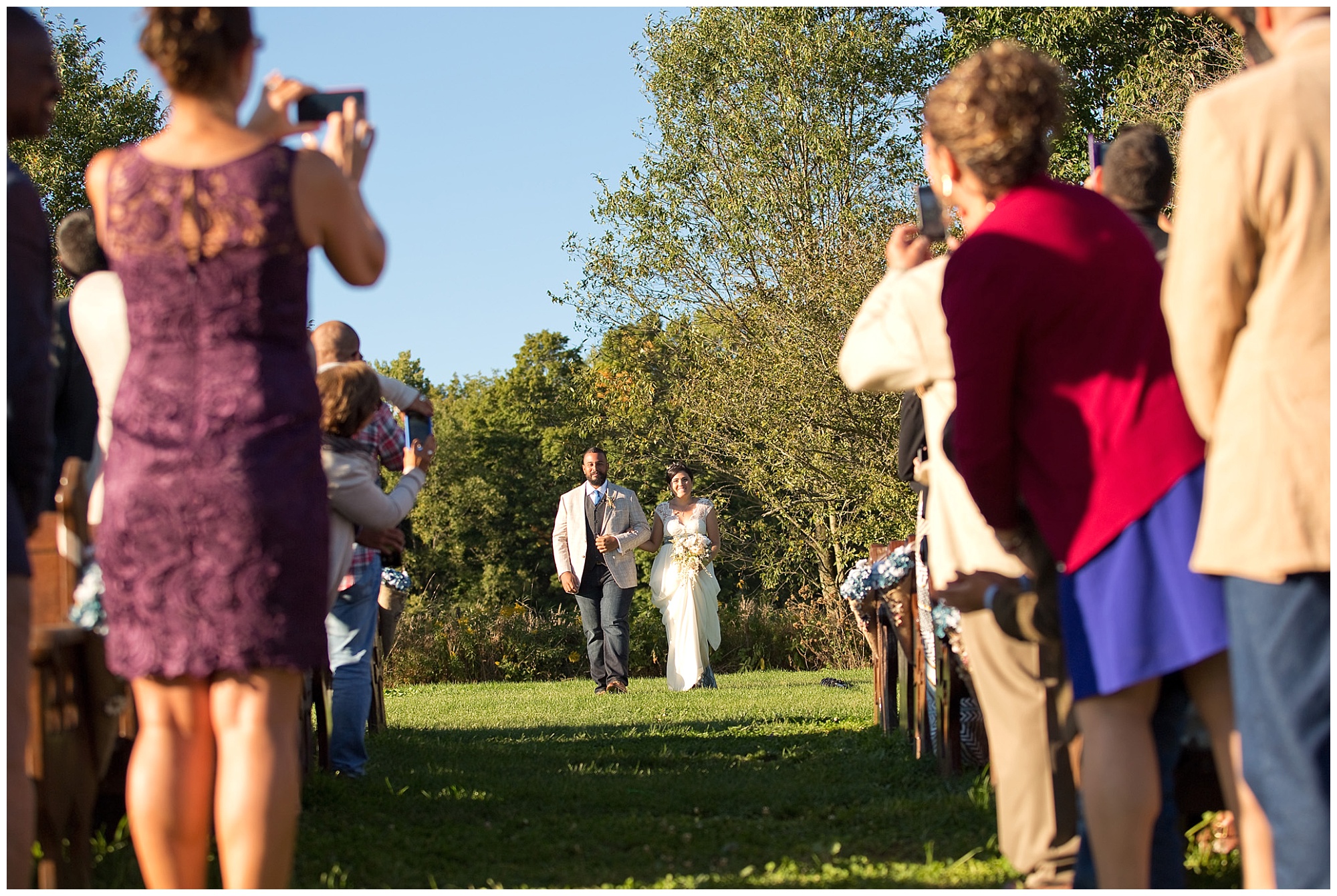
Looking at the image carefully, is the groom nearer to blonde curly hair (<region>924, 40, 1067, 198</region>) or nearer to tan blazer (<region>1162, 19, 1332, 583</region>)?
blonde curly hair (<region>924, 40, 1067, 198</region>)

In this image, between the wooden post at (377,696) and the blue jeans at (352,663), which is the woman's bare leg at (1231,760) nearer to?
the blue jeans at (352,663)

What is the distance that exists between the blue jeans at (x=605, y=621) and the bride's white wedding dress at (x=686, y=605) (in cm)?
54

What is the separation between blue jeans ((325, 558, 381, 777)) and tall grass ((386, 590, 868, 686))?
32.7ft

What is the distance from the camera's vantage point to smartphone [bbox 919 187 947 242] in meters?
3.74

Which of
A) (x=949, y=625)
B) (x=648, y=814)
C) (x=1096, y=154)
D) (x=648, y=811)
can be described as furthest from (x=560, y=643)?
(x=1096, y=154)

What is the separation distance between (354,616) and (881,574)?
246 centimetres

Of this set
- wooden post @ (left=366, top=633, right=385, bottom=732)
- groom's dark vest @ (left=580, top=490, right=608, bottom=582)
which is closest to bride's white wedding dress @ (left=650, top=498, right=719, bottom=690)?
groom's dark vest @ (left=580, top=490, right=608, bottom=582)

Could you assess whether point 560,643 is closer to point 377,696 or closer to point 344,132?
point 377,696

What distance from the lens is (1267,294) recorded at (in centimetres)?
221

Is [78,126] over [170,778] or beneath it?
over

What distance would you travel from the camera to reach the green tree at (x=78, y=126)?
20297mm

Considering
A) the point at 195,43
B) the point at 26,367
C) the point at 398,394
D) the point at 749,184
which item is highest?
the point at 749,184

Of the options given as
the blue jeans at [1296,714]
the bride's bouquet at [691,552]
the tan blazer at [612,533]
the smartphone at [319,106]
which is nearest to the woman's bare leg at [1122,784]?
the blue jeans at [1296,714]

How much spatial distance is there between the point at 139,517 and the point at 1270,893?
2284mm
